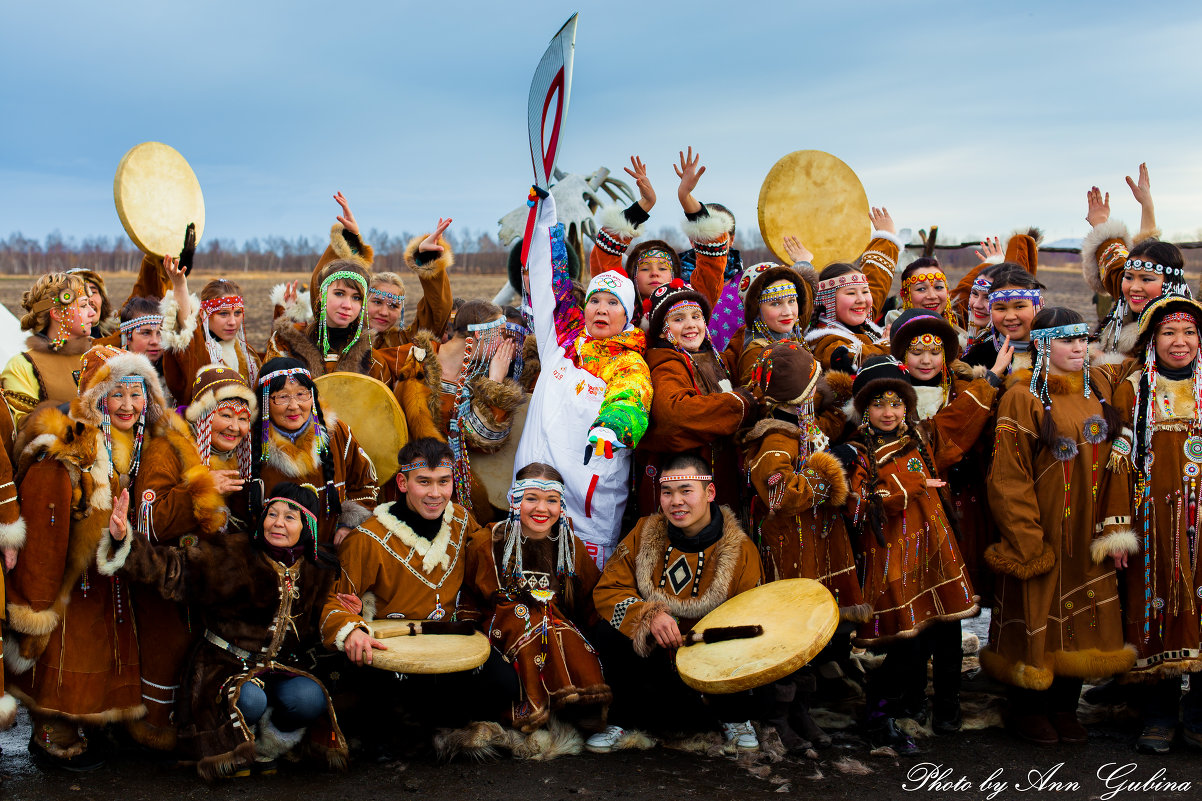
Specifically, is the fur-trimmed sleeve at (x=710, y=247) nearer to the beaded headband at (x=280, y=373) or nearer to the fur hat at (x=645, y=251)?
the fur hat at (x=645, y=251)

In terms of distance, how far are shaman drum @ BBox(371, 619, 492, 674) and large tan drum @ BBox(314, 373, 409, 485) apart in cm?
107

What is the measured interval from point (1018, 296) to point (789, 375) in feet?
4.82

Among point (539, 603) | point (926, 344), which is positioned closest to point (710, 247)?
point (926, 344)

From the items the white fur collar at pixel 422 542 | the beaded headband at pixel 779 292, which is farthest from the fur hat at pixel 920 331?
the white fur collar at pixel 422 542

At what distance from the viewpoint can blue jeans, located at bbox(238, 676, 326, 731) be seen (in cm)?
413

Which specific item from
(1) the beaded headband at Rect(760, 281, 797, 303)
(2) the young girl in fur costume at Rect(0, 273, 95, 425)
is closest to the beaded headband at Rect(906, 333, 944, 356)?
(1) the beaded headband at Rect(760, 281, 797, 303)

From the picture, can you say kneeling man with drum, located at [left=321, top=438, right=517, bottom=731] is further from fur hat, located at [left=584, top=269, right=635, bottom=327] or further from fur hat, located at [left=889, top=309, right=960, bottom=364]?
fur hat, located at [left=889, top=309, right=960, bottom=364]

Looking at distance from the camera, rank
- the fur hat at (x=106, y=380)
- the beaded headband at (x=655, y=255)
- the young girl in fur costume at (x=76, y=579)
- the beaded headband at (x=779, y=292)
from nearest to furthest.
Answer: the young girl in fur costume at (x=76, y=579) < the fur hat at (x=106, y=380) < the beaded headband at (x=779, y=292) < the beaded headband at (x=655, y=255)

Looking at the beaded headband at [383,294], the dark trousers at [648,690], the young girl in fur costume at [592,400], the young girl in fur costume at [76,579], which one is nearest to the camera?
the young girl in fur costume at [76,579]

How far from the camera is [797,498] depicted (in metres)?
4.43

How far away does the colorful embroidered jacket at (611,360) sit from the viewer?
4551 mm

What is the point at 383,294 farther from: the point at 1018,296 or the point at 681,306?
the point at 1018,296

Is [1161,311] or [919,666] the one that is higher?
[1161,311]

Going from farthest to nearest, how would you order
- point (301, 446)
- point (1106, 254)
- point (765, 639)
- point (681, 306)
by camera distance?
point (1106, 254) < point (681, 306) < point (301, 446) < point (765, 639)
